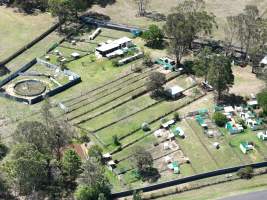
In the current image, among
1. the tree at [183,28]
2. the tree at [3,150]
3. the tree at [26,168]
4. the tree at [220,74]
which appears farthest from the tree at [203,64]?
the tree at [3,150]

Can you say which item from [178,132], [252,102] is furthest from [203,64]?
[178,132]

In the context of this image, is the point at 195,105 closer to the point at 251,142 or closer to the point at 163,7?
the point at 251,142

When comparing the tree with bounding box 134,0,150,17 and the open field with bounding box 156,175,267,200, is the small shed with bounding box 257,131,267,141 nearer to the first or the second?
the open field with bounding box 156,175,267,200

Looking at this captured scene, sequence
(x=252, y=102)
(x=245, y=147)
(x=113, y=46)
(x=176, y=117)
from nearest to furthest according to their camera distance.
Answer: (x=245, y=147) → (x=176, y=117) → (x=252, y=102) → (x=113, y=46)

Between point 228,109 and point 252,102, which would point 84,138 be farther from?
point 252,102

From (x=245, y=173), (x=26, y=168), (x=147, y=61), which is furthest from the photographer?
(x=147, y=61)

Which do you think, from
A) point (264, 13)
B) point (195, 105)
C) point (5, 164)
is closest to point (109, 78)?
point (195, 105)

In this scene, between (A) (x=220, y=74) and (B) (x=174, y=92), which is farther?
(B) (x=174, y=92)

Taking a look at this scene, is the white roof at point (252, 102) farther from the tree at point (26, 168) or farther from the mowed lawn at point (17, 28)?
the mowed lawn at point (17, 28)
